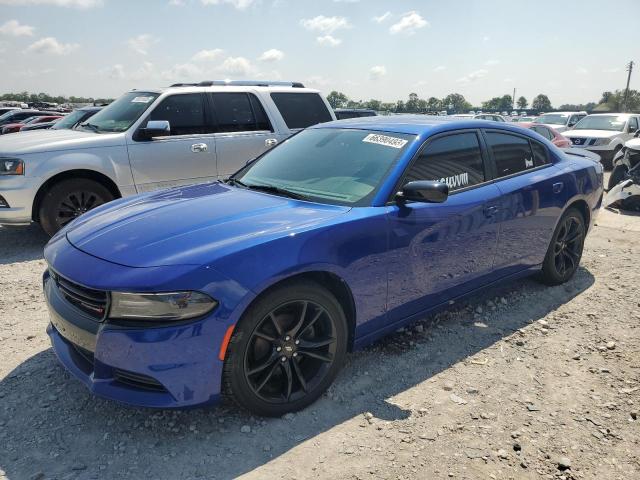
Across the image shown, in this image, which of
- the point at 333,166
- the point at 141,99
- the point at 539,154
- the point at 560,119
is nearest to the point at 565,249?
the point at 539,154

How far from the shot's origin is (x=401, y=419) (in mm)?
2713

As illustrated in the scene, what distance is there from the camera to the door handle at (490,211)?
11.7ft

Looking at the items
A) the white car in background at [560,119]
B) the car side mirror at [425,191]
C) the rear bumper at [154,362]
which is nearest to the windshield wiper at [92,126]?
the rear bumper at [154,362]

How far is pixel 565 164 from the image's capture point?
4500 mm

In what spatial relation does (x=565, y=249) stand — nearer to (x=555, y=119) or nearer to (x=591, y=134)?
(x=591, y=134)

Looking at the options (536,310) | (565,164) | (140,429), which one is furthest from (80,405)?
(565,164)

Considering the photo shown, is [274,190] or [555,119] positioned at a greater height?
[555,119]

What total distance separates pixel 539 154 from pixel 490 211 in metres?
1.15

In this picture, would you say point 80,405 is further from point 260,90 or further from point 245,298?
point 260,90

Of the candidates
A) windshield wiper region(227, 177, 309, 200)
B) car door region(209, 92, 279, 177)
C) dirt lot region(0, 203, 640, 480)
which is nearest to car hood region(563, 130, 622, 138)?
car door region(209, 92, 279, 177)

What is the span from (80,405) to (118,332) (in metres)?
0.83

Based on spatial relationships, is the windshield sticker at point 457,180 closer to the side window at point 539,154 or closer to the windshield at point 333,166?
the windshield at point 333,166

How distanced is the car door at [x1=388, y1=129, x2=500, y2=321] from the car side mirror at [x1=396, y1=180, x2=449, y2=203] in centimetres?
11

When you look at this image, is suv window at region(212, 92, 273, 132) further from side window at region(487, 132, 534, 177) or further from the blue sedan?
side window at region(487, 132, 534, 177)
